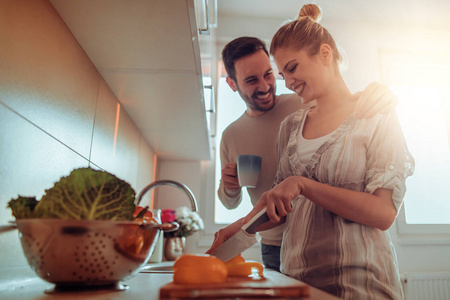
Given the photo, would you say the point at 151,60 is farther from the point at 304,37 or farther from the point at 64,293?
the point at 64,293

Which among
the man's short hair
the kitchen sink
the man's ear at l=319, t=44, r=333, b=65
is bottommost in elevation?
the kitchen sink

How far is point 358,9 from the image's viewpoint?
2561 mm

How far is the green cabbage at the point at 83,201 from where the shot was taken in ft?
1.44

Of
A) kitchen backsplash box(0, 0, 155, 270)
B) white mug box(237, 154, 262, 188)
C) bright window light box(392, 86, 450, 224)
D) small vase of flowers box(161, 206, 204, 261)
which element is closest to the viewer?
kitchen backsplash box(0, 0, 155, 270)

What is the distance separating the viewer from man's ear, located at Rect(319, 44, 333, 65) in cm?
95

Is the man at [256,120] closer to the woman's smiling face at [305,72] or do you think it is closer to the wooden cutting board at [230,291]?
the woman's smiling face at [305,72]

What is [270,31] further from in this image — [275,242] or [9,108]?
[9,108]

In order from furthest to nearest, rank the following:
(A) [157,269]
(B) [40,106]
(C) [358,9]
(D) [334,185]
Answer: (C) [358,9], (A) [157,269], (D) [334,185], (B) [40,106]

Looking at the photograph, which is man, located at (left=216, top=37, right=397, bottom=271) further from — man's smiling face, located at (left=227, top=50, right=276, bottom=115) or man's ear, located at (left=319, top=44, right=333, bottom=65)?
man's ear, located at (left=319, top=44, right=333, bottom=65)

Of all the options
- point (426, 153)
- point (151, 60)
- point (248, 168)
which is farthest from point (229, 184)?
point (426, 153)

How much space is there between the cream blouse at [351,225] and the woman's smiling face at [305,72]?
0.50ft

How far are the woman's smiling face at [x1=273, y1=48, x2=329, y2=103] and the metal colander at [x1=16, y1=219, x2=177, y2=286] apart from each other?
66cm

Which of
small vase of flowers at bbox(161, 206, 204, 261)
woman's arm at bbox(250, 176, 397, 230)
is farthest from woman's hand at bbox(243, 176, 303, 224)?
small vase of flowers at bbox(161, 206, 204, 261)

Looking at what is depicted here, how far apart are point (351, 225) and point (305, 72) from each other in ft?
1.46
